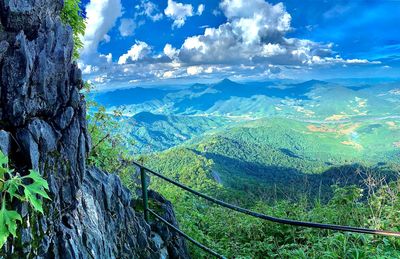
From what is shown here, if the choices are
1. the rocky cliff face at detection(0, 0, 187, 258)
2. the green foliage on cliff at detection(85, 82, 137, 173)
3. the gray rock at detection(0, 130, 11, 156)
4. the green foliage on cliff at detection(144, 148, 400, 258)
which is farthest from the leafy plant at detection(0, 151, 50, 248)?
the green foliage on cliff at detection(144, 148, 400, 258)

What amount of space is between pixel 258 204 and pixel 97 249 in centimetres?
443

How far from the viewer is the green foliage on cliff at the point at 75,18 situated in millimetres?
4059

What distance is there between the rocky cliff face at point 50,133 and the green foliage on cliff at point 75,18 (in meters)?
0.37

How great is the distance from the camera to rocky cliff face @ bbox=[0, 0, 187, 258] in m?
2.94

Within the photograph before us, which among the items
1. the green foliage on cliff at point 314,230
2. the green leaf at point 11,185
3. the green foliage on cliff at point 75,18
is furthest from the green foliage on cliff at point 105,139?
the green leaf at point 11,185

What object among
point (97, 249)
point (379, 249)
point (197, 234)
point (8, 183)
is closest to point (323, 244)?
point (379, 249)

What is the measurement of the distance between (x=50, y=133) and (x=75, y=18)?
1.77m

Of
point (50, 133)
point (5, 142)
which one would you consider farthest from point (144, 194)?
point (5, 142)

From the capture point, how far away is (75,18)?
421 cm

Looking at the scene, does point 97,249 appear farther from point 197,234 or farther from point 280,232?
point 280,232

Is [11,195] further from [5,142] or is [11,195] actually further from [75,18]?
[75,18]

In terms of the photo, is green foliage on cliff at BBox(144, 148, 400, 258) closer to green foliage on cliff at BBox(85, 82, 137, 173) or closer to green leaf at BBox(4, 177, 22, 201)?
green foliage on cliff at BBox(85, 82, 137, 173)

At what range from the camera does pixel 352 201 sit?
212 inches

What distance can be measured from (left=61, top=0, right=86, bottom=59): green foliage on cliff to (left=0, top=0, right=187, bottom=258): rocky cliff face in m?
0.37
